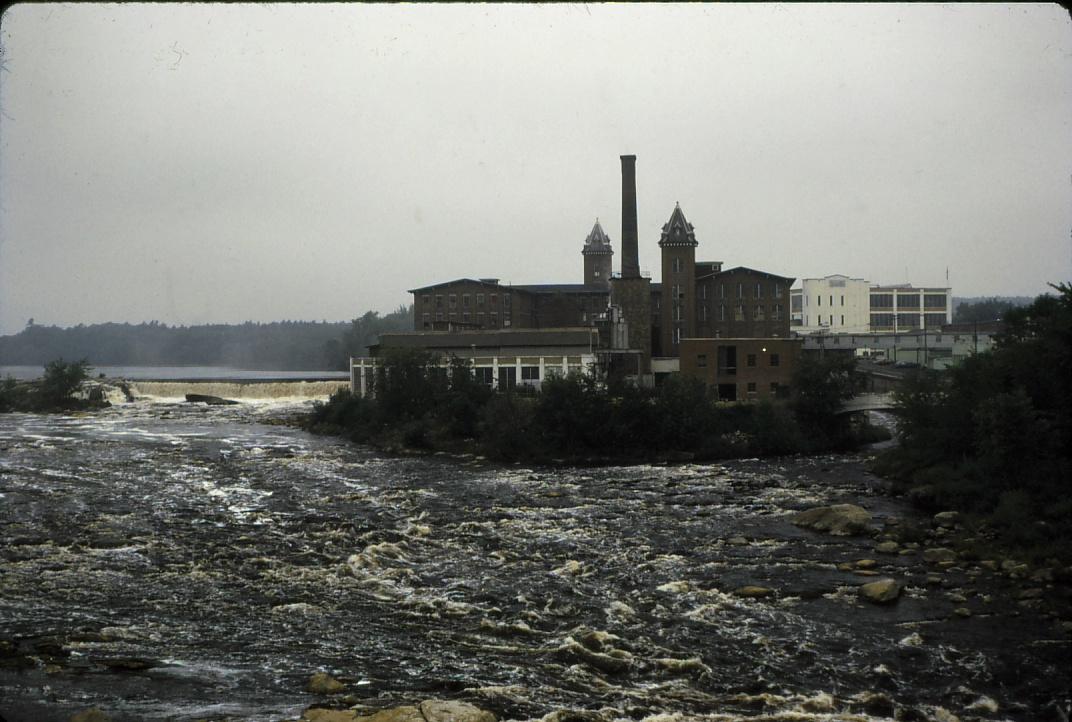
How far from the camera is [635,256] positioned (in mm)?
54750

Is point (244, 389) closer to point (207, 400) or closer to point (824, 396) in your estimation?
point (207, 400)

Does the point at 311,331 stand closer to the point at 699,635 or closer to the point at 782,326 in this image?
the point at 782,326

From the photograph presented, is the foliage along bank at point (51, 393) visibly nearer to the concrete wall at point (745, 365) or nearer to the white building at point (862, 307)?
the concrete wall at point (745, 365)

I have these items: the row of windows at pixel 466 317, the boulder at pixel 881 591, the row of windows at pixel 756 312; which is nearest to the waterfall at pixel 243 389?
the row of windows at pixel 466 317

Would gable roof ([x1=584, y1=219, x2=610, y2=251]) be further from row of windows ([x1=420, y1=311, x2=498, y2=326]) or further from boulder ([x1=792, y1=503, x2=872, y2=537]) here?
boulder ([x1=792, y1=503, x2=872, y2=537])

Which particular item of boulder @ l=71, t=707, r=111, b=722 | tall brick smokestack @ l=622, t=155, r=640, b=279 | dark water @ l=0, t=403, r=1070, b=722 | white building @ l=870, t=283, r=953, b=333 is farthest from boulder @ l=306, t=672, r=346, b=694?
white building @ l=870, t=283, r=953, b=333

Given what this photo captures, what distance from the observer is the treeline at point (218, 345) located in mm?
101500

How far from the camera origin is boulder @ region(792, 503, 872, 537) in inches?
749

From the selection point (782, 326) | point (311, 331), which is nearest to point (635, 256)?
point (782, 326)

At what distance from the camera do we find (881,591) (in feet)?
45.6

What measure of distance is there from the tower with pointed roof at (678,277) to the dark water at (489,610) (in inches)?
1370

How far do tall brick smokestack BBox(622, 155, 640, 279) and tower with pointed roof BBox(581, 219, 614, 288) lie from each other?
24487 millimetres

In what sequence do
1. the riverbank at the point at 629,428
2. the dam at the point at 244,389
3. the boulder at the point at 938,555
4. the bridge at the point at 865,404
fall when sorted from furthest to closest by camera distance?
the dam at the point at 244,389 → the bridge at the point at 865,404 → the riverbank at the point at 629,428 → the boulder at the point at 938,555

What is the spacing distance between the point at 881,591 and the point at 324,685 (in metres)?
8.61
